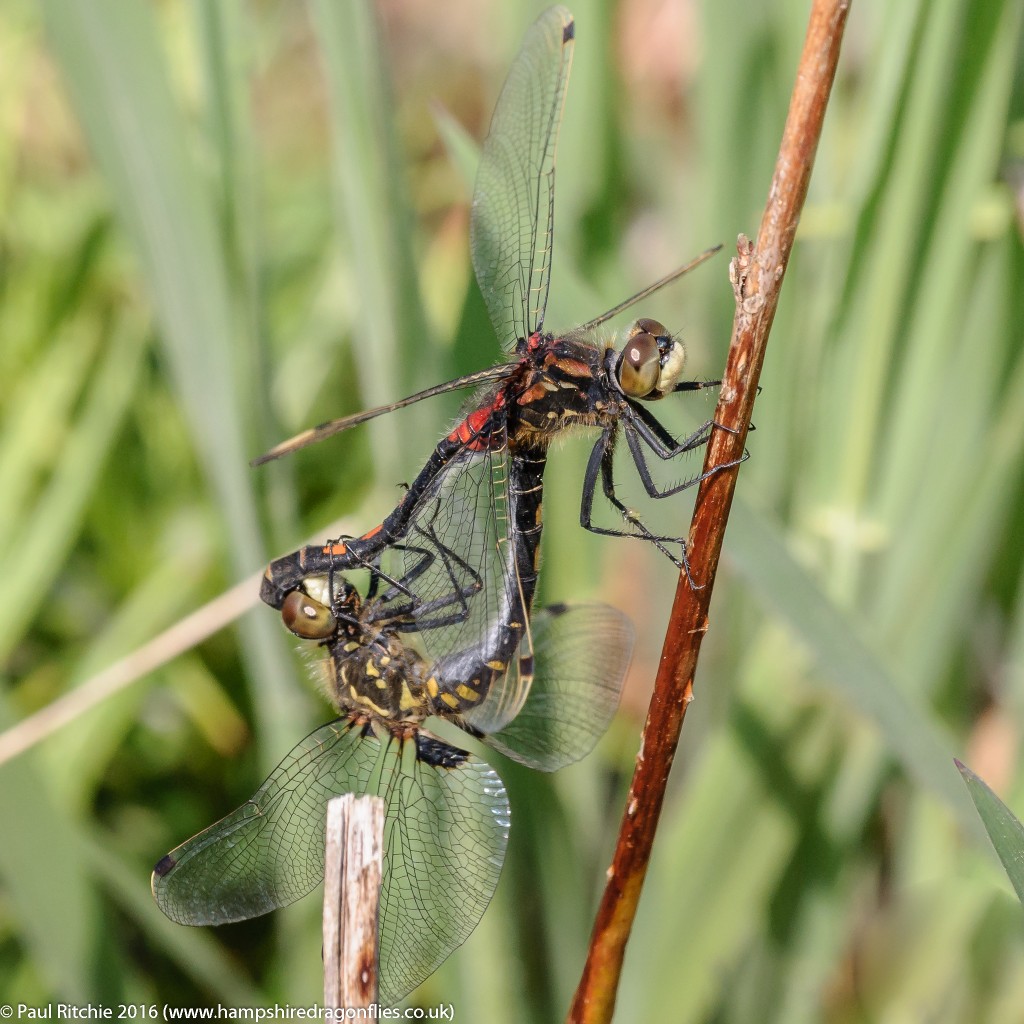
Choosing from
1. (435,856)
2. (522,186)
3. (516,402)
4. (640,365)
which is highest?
(522,186)

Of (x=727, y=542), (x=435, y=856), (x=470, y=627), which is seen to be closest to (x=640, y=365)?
(x=727, y=542)

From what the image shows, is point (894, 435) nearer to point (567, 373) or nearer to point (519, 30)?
point (567, 373)

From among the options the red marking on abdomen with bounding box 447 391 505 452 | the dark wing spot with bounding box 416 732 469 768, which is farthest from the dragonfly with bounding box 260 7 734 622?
the dark wing spot with bounding box 416 732 469 768

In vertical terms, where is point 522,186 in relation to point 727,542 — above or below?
above

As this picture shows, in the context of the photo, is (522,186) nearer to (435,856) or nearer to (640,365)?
(640,365)

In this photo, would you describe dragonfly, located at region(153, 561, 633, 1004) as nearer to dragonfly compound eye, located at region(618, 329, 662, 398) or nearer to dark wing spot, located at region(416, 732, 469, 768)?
dark wing spot, located at region(416, 732, 469, 768)

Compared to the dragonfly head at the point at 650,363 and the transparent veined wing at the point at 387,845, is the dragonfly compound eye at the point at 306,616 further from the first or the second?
the dragonfly head at the point at 650,363

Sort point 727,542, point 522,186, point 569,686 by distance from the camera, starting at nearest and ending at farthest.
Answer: point 727,542, point 569,686, point 522,186
